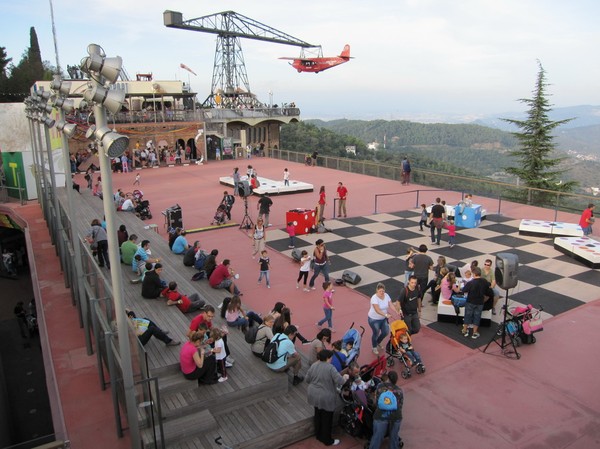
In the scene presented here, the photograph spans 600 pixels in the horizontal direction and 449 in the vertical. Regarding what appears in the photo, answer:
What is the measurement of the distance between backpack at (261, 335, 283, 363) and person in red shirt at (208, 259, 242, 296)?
12.9 ft

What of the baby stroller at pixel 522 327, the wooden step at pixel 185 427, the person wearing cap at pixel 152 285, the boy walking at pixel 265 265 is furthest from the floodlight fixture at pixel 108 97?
the baby stroller at pixel 522 327

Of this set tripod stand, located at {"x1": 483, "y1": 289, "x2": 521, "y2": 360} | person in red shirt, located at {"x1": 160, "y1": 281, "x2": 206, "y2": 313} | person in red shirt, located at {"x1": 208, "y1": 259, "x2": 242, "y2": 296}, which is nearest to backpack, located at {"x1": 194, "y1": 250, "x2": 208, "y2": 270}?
person in red shirt, located at {"x1": 208, "y1": 259, "x2": 242, "y2": 296}

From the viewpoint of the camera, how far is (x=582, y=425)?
7.53 meters

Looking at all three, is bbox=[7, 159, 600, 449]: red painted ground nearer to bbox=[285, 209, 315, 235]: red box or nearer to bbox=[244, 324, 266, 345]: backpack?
bbox=[244, 324, 266, 345]: backpack

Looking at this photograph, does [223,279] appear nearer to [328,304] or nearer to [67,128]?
[328,304]

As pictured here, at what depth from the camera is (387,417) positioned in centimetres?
666

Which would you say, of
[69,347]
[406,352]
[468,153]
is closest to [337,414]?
[406,352]

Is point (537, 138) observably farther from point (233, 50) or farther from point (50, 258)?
point (233, 50)

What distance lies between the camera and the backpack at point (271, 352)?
818 cm

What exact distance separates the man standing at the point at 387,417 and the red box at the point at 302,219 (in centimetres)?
1114

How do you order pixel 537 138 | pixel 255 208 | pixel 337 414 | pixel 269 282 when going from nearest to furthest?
1. pixel 337 414
2. pixel 269 282
3. pixel 255 208
4. pixel 537 138

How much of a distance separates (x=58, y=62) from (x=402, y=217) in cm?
1413

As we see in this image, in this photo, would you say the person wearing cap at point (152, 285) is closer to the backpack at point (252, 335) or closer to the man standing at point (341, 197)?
the backpack at point (252, 335)

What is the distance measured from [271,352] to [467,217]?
1263cm
